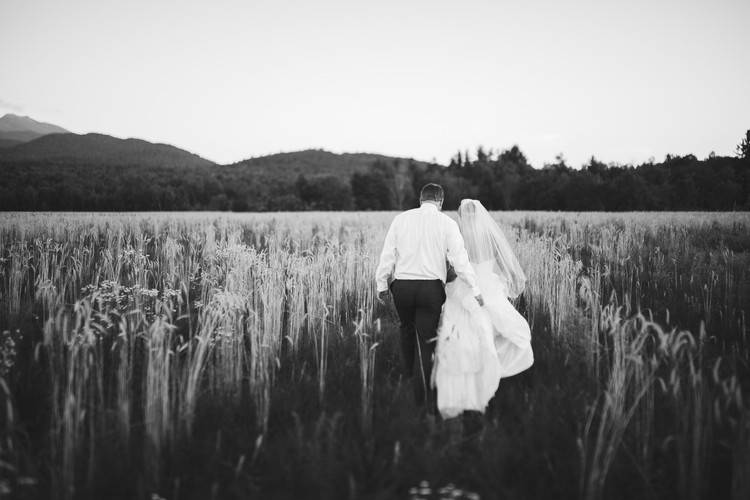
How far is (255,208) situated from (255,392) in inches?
1986

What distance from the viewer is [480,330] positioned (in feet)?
11.0

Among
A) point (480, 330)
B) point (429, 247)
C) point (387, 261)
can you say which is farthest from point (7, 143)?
point (480, 330)

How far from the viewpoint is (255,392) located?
3145mm

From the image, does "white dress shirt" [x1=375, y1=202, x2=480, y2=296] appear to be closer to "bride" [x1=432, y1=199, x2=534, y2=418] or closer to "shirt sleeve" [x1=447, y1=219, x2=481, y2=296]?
"shirt sleeve" [x1=447, y1=219, x2=481, y2=296]

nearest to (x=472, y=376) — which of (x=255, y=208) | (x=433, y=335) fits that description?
(x=433, y=335)

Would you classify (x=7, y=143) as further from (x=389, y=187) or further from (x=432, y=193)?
(x=432, y=193)

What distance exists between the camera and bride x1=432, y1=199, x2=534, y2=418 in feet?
10.3

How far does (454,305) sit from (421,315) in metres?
0.32

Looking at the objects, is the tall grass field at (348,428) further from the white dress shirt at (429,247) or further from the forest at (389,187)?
the forest at (389,187)

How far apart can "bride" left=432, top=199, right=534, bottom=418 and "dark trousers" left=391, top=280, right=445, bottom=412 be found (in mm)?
122

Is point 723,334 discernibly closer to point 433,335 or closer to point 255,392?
point 433,335

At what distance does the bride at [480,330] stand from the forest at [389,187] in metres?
24.5

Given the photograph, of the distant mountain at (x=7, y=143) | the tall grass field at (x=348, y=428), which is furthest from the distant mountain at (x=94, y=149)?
the tall grass field at (x=348, y=428)

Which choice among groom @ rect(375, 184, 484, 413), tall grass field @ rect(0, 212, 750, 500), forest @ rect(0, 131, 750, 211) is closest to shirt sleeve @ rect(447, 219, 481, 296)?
groom @ rect(375, 184, 484, 413)
